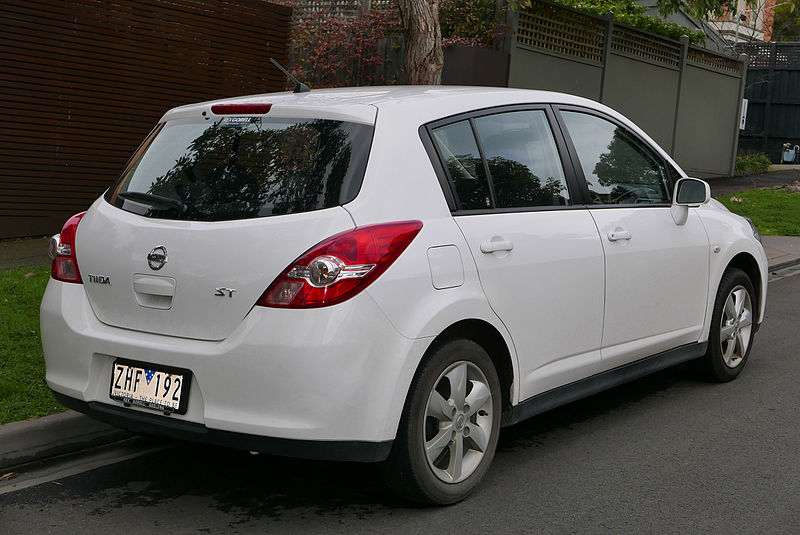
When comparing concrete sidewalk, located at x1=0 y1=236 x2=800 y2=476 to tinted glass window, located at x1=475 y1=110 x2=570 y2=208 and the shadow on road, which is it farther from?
tinted glass window, located at x1=475 y1=110 x2=570 y2=208

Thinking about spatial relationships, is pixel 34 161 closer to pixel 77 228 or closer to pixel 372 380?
pixel 77 228

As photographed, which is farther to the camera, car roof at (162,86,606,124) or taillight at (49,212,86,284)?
taillight at (49,212,86,284)

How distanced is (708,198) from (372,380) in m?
2.90

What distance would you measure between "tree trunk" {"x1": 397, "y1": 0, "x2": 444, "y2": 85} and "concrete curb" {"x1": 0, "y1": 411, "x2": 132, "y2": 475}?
4.91m

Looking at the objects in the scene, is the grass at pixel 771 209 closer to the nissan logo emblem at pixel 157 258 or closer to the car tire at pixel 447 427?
the car tire at pixel 447 427

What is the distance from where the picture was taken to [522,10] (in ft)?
44.3

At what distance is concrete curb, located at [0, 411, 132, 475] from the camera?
4.60 metres

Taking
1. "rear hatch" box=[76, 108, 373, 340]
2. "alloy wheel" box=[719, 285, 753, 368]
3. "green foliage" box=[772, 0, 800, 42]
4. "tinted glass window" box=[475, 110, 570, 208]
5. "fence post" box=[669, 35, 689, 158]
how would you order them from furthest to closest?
"green foliage" box=[772, 0, 800, 42]
"fence post" box=[669, 35, 689, 158]
"alloy wheel" box=[719, 285, 753, 368]
"tinted glass window" box=[475, 110, 570, 208]
"rear hatch" box=[76, 108, 373, 340]

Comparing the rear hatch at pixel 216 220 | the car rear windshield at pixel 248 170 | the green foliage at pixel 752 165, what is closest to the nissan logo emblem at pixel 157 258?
the rear hatch at pixel 216 220

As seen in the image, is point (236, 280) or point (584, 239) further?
point (584, 239)

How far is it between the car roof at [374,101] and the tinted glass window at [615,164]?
40 centimetres

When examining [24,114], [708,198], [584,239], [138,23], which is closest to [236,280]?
[584,239]

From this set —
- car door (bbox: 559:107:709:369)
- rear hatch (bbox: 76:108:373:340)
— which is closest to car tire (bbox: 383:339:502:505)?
rear hatch (bbox: 76:108:373:340)

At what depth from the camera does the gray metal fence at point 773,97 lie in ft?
94.1
